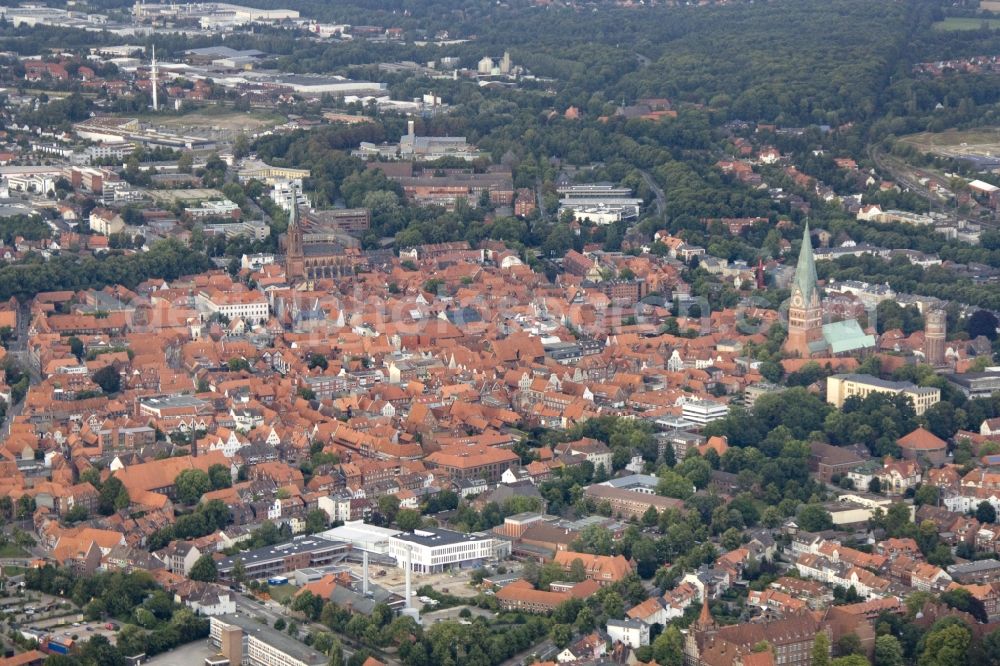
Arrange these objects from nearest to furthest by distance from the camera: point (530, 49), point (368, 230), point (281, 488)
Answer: point (281, 488), point (368, 230), point (530, 49)

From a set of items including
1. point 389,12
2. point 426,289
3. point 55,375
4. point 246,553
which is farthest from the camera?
point 389,12

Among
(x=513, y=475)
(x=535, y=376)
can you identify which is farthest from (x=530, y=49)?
(x=513, y=475)

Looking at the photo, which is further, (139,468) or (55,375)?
(55,375)

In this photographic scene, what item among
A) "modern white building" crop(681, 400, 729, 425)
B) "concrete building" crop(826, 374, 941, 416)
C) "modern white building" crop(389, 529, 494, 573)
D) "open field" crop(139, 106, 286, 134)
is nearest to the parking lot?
"modern white building" crop(389, 529, 494, 573)

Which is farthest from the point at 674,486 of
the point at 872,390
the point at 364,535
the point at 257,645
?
the point at 257,645

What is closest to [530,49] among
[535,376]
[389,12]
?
[389,12]

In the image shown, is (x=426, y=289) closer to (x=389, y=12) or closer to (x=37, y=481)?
(x=37, y=481)
